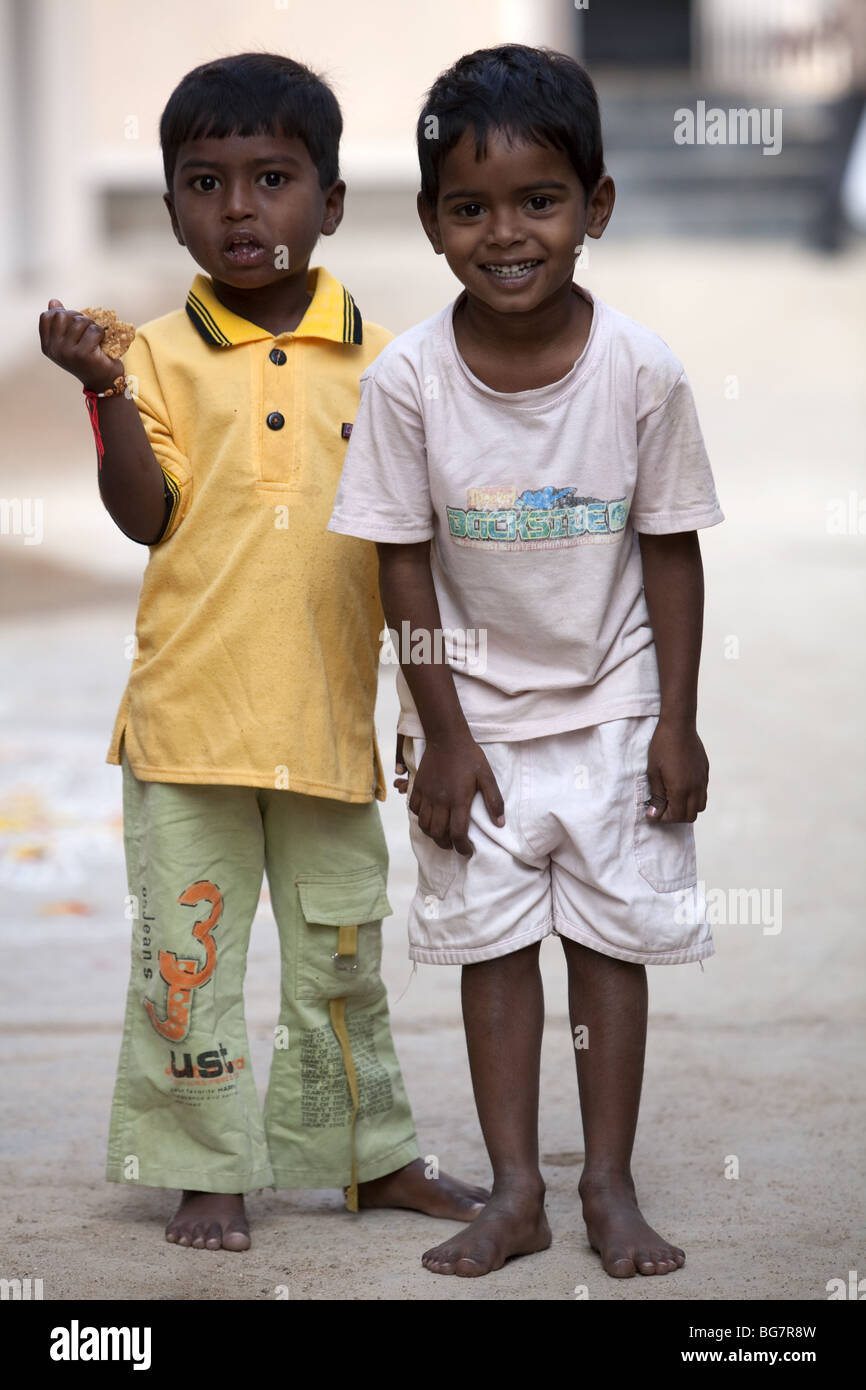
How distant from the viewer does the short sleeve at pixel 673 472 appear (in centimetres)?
243

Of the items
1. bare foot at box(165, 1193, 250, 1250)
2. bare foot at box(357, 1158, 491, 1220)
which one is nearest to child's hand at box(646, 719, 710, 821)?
bare foot at box(357, 1158, 491, 1220)

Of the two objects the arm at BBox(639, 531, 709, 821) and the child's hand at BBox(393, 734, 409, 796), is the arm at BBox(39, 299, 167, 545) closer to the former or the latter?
the child's hand at BBox(393, 734, 409, 796)

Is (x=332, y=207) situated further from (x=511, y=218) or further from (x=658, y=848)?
(x=658, y=848)

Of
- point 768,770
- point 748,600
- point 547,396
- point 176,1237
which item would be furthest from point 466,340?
point 748,600

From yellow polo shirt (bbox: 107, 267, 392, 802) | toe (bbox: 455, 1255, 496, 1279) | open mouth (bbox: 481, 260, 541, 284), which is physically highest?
open mouth (bbox: 481, 260, 541, 284)

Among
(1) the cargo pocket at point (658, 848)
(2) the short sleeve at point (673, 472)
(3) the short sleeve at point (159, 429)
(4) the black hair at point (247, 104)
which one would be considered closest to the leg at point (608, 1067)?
(1) the cargo pocket at point (658, 848)

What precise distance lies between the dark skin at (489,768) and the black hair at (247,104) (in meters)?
0.22

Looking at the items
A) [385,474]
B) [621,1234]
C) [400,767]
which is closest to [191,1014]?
[400,767]

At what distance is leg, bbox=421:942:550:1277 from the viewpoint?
251 cm

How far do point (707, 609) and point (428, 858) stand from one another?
5.78m

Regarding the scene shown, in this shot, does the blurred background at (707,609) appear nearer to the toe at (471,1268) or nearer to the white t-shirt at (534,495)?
the toe at (471,1268)

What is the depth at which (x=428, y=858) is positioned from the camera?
8.34 ft

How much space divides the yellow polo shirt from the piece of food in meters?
0.15

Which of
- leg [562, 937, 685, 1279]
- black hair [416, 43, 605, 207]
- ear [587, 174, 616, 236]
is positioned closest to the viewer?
black hair [416, 43, 605, 207]
